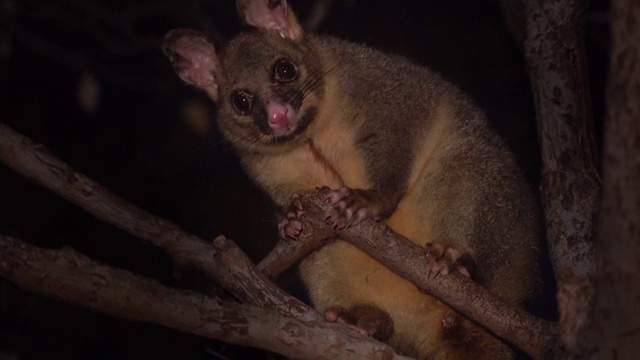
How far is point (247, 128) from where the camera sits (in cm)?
394

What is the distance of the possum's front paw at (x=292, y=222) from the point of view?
3.42m

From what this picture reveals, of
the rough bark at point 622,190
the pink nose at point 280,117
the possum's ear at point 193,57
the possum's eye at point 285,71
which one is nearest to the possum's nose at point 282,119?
the pink nose at point 280,117

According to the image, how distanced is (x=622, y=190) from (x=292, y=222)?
186 centimetres

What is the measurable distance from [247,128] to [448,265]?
1266 millimetres

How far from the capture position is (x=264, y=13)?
13.0ft

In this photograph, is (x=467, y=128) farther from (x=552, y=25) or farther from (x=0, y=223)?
(x=0, y=223)

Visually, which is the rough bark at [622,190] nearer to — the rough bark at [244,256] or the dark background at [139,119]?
the rough bark at [244,256]

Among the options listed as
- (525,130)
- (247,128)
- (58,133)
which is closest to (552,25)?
(247,128)

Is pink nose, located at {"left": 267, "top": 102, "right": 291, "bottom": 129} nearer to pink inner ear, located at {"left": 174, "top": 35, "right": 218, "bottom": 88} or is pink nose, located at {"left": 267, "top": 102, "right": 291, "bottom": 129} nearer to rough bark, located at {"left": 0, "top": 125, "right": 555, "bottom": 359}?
pink inner ear, located at {"left": 174, "top": 35, "right": 218, "bottom": 88}

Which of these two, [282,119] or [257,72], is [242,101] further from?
[282,119]

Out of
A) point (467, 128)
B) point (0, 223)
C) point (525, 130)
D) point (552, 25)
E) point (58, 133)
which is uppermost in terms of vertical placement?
point (552, 25)

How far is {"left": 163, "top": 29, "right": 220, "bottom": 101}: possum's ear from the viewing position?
149 inches

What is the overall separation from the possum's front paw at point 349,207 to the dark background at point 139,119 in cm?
143

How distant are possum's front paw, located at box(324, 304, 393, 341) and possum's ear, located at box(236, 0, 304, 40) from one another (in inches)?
50.4
